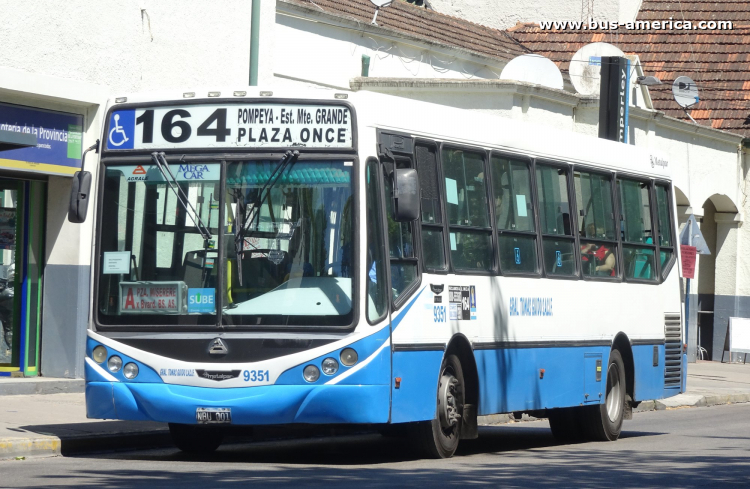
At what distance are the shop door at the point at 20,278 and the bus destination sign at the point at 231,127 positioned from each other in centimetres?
587

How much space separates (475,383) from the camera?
11.4 metres

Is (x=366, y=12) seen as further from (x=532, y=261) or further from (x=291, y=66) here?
(x=532, y=261)

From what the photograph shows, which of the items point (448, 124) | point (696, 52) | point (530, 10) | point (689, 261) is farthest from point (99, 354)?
point (530, 10)

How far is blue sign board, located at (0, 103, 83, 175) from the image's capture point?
15477 mm

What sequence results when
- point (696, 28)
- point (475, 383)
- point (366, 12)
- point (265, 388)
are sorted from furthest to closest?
point (696, 28) → point (366, 12) → point (475, 383) → point (265, 388)

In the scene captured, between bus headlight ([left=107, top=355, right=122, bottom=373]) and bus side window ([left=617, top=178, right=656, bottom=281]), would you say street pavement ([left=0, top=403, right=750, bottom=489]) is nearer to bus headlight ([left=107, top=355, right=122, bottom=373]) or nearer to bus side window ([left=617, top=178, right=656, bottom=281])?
bus headlight ([left=107, top=355, right=122, bottom=373])

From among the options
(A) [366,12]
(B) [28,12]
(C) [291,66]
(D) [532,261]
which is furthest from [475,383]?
(A) [366,12]

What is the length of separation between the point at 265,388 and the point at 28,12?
7480mm

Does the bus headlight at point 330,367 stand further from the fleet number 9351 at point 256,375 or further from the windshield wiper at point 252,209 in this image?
the windshield wiper at point 252,209

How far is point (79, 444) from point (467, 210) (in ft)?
12.1

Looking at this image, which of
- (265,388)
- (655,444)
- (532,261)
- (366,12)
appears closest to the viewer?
(265,388)

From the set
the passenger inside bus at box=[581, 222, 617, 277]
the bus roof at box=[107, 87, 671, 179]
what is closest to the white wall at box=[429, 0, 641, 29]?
the bus roof at box=[107, 87, 671, 179]

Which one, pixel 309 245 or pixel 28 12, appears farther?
pixel 28 12
